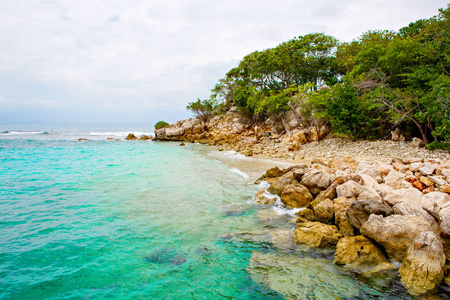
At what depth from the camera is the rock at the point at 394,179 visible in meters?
8.81

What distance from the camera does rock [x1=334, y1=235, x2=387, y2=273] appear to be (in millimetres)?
5340

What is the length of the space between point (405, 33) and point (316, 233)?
3294 centimetres

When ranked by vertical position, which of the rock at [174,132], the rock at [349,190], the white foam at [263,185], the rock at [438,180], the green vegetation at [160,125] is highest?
the green vegetation at [160,125]

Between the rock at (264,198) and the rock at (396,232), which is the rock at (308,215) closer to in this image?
the rock at (264,198)

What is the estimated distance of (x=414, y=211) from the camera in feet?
20.5

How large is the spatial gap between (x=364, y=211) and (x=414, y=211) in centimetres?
122

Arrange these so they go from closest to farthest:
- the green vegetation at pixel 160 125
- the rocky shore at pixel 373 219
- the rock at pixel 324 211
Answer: the rocky shore at pixel 373 219, the rock at pixel 324 211, the green vegetation at pixel 160 125

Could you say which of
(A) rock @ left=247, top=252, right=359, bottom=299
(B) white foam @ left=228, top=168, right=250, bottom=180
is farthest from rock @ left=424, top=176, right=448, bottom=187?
(B) white foam @ left=228, top=168, right=250, bottom=180

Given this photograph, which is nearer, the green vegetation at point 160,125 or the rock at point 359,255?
the rock at point 359,255

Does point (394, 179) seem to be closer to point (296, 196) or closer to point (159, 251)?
point (296, 196)

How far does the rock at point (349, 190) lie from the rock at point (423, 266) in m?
3.16

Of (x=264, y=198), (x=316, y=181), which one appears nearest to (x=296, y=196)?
(x=316, y=181)

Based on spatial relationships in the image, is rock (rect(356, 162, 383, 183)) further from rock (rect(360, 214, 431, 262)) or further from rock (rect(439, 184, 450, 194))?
rock (rect(360, 214, 431, 262))

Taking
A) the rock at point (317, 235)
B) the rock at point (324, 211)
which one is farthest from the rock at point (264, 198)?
the rock at point (317, 235)
